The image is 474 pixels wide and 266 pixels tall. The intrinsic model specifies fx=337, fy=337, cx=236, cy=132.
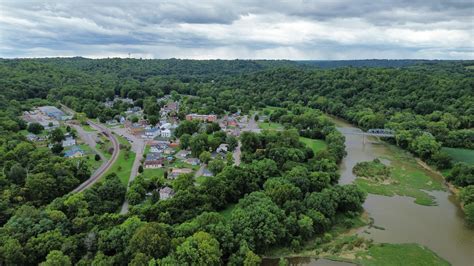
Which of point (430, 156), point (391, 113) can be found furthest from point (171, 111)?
point (430, 156)

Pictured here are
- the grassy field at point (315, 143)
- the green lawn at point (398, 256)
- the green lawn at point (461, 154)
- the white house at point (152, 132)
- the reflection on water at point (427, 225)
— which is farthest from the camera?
the white house at point (152, 132)

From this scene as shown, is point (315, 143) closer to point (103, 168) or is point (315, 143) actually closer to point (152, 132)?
point (152, 132)

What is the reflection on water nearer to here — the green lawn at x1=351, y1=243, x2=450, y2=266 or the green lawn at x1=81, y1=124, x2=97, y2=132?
the green lawn at x1=351, y1=243, x2=450, y2=266

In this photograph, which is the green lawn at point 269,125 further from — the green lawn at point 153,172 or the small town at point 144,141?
the green lawn at point 153,172

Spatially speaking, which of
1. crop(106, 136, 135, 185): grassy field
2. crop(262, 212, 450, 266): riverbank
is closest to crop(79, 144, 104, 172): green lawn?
crop(106, 136, 135, 185): grassy field

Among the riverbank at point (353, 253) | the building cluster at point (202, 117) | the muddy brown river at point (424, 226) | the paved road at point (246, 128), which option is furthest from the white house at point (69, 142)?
the muddy brown river at point (424, 226)

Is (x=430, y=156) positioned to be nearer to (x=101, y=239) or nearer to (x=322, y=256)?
(x=322, y=256)
